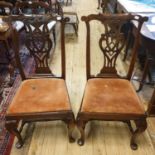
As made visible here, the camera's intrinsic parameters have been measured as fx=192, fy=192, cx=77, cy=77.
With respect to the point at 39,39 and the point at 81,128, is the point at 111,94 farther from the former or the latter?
the point at 39,39

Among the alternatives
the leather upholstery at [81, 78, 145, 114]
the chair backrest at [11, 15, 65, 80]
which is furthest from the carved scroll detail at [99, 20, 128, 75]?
the chair backrest at [11, 15, 65, 80]

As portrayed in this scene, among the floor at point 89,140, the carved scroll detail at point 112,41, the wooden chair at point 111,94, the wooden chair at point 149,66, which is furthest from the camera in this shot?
the wooden chair at point 149,66

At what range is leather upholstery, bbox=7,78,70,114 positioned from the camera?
142 cm

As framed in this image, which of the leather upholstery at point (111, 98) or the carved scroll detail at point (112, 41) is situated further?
the carved scroll detail at point (112, 41)

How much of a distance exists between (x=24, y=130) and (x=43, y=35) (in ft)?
2.96

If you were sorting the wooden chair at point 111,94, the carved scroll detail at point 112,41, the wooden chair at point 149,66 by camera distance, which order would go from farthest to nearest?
the wooden chair at point 149,66
the carved scroll detail at point 112,41
the wooden chair at point 111,94

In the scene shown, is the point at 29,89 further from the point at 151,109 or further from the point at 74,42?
the point at 74,42

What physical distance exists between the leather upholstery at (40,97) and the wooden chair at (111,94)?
18 cm

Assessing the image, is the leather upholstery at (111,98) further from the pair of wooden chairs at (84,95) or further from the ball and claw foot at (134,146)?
the ball and claw foot at (134,146)

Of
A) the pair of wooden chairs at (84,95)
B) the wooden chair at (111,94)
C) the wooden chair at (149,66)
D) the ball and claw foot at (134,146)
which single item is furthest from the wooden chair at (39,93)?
the wooden chair at (149,66)

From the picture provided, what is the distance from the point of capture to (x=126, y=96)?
151cm

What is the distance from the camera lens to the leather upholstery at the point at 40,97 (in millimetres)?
1415

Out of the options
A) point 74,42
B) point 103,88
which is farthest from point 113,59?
point 74,42

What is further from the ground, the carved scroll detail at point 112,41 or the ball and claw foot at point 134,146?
the carved scroll detail at point 112,41
